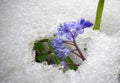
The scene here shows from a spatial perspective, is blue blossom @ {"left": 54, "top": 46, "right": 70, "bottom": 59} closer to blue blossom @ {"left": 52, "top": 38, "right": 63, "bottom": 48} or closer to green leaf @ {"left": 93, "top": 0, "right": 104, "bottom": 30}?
blue blossom @ {"left": 52, "top": 38, "right": 63, "bottom": 48}

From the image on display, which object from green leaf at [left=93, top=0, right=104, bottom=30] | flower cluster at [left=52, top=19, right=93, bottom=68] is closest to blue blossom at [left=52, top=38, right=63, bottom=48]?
flower cluster at [left=52, top=19, right=93, bottom=68]

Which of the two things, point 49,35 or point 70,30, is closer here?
point 70,30

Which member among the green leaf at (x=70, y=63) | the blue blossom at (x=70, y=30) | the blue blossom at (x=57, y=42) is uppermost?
the blue blossom at (x=70, y=30)

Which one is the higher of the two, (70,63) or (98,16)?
(98,16)

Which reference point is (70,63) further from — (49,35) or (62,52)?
(49,35)

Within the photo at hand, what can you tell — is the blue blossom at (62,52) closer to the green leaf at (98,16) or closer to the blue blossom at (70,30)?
the blue blossom at (70,30)

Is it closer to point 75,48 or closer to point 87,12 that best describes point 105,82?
point 75,48

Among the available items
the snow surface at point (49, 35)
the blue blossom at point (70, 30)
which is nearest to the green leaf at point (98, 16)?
the snow surface at point (49, 35)

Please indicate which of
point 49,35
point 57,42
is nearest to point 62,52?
point 57,42
